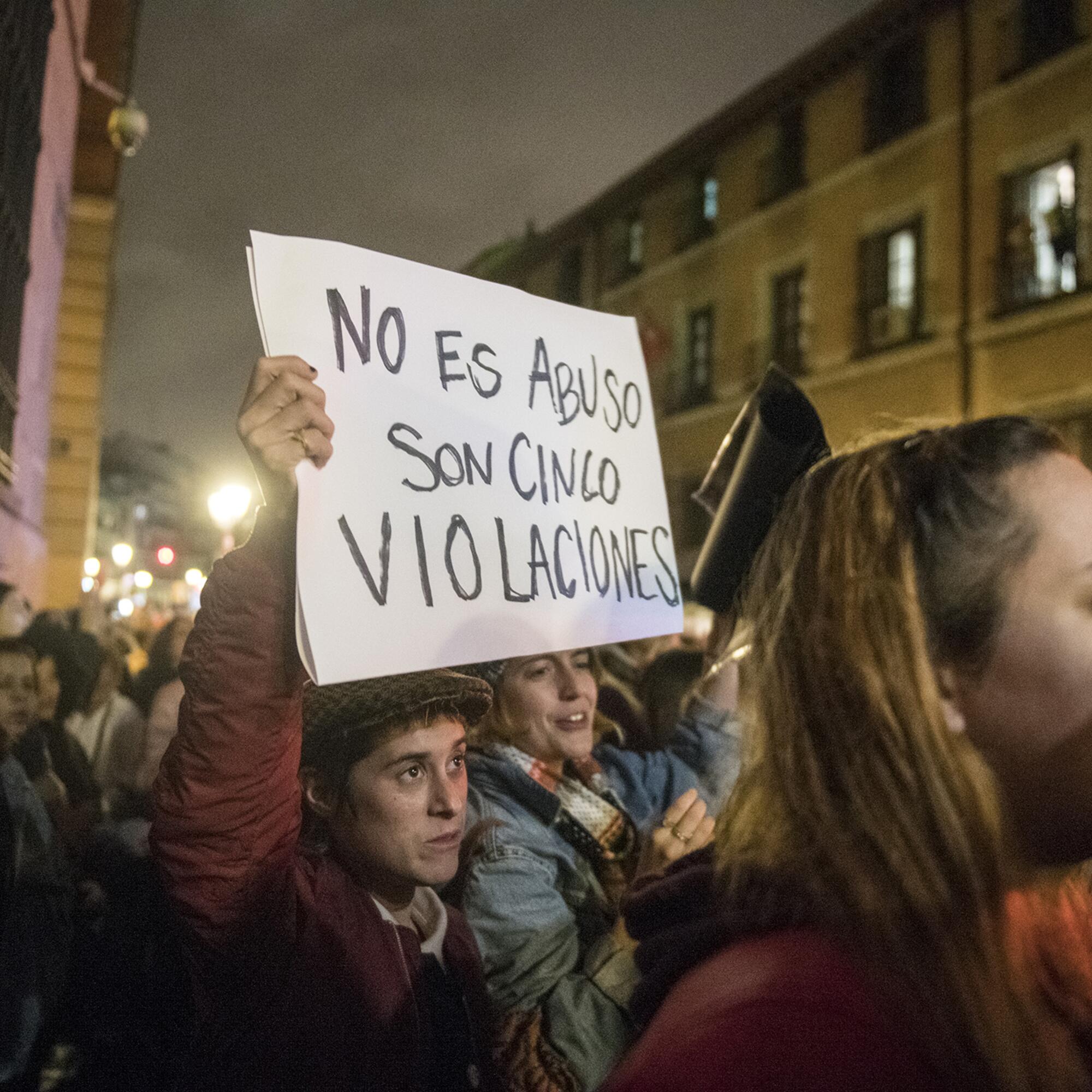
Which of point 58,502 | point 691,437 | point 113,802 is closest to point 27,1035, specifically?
point 113,802

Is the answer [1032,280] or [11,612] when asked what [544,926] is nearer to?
[11,612]

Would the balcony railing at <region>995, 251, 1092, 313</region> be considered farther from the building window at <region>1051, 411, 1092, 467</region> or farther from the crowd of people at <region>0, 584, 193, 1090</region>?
the crowd of people at <region>0, 584, 193, 1090</region>

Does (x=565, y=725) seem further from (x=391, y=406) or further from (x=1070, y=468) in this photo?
(x=1070, y=468)

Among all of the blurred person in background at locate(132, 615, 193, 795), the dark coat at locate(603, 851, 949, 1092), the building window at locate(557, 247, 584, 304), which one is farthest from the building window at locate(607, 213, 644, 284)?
the dark coat at locate(603, 851, 949, 1092)

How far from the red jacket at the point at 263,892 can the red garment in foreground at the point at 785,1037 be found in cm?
75

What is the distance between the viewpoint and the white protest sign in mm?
1495

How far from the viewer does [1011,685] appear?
1.03 metres

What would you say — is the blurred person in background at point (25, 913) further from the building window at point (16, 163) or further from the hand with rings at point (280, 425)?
the hand with rings at point (280, 425)

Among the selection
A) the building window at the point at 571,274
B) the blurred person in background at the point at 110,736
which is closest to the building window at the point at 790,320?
the building window at the point at 571,274

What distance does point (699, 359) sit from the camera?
848 inches

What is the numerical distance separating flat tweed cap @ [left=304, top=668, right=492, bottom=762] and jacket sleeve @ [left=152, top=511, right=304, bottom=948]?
1.07 ft

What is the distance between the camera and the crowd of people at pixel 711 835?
899mm

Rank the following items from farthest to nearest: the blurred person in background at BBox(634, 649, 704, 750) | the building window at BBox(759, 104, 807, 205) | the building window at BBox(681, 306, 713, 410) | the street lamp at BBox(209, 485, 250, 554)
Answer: the building window at BBox(681, 306, 713, 410) → the building window at BBox(759, 104, 807, 205) → the street lamp at BBox(209, 485, 250, 554) → the blurred person in background at BBox(634, 649, 704, 750)

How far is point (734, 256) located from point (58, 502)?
44.9 feet
